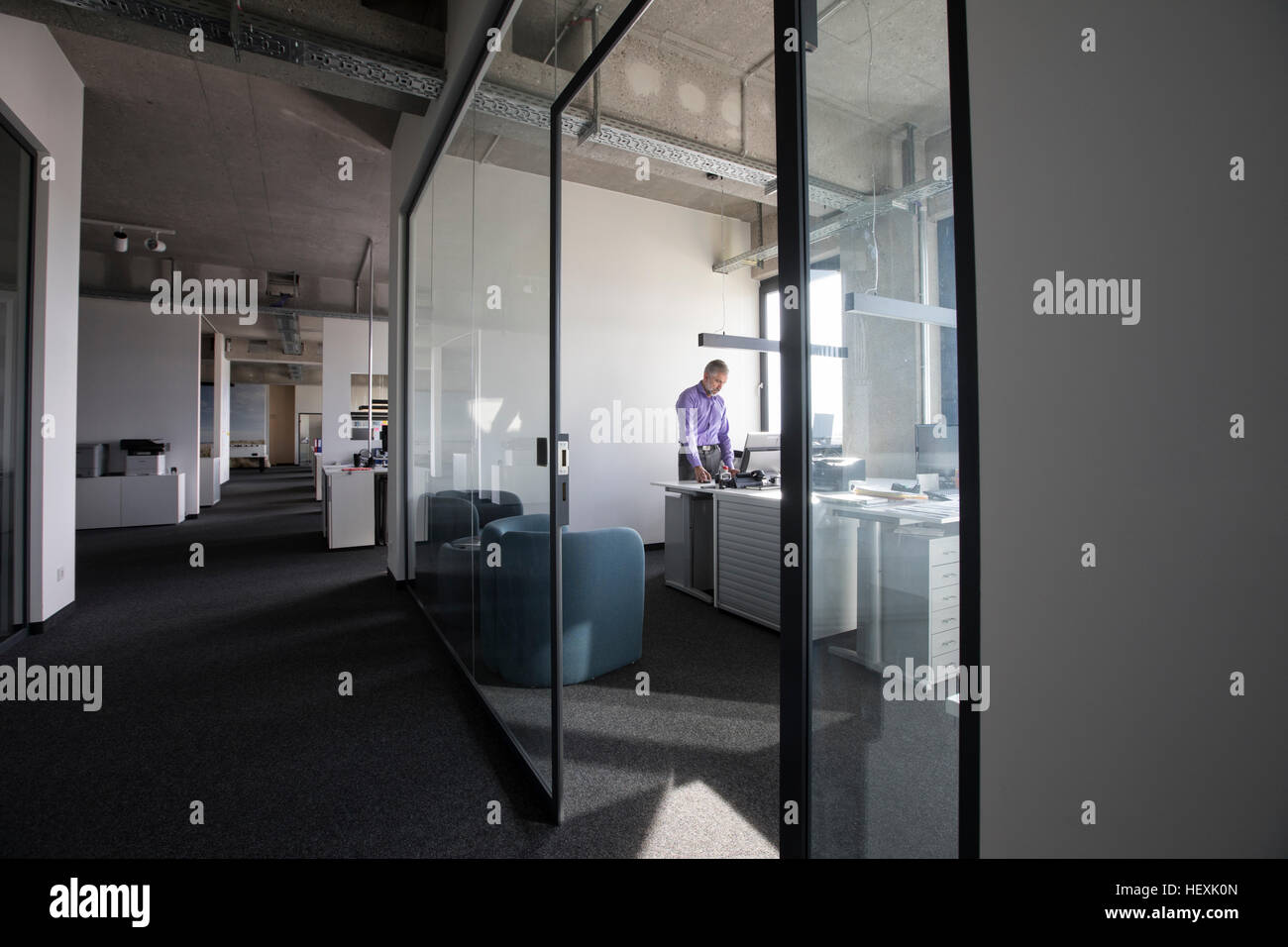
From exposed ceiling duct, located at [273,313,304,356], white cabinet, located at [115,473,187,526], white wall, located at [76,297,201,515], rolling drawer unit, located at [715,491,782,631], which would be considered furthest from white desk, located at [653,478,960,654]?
exposed ceiling duct, located at [273,313,304,356]

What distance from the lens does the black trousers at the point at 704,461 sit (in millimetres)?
5004

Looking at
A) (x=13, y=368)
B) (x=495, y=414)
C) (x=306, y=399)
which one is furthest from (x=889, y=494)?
(x=306, y=399)

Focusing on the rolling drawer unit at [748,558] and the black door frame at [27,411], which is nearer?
the black door frame at [27,411]

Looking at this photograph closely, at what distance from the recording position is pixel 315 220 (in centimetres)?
638

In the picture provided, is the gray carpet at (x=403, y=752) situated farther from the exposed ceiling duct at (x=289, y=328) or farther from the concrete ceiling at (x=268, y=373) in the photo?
the concrete ceiling at (x=268, y=373)

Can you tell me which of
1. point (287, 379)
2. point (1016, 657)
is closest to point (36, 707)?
point (1016, 657)

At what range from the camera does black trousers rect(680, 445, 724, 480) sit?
5.00 m

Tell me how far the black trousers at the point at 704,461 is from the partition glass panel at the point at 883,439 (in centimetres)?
381

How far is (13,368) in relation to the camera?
3316mm

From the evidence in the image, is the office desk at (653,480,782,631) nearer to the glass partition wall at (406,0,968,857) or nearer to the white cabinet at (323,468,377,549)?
the glass partition wall at (406,0,968,857)

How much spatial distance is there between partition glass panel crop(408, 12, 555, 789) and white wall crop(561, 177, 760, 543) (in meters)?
2.34

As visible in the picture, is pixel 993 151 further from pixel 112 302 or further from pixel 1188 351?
pixel 112 302

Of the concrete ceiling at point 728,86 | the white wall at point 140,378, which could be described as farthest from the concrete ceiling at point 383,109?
the white wall at point 140,378
